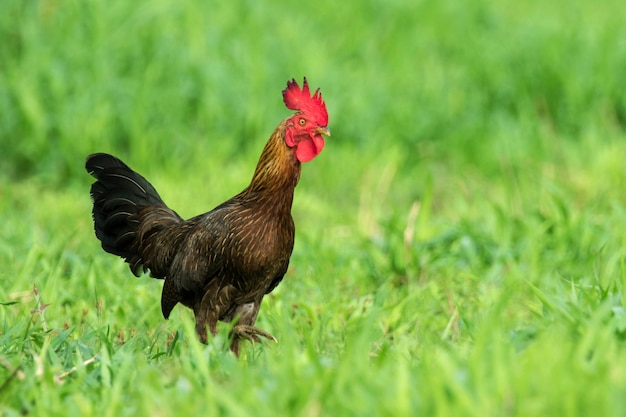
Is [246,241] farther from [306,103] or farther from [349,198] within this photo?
[349,198]

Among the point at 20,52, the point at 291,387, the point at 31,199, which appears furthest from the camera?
the point at 20,52

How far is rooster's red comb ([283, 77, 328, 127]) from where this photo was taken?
14.1 ft

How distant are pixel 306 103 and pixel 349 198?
11.5 feet

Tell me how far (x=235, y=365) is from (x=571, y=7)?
27.5 feet

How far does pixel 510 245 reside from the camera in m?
6.12

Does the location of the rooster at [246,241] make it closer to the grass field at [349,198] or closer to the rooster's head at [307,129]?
the rooster's head at [307,129]

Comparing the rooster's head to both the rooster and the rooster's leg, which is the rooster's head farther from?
the rooster's leg

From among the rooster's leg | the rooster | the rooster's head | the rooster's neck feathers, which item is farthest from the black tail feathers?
the rooster's head

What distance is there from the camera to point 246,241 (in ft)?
14.0

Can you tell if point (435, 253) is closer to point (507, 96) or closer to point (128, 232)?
point (128, 232)

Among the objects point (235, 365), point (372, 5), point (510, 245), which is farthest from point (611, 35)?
point (235, 365)

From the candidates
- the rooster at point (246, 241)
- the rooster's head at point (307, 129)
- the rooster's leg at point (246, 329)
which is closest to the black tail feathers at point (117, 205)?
the rooster at point (246, 241)

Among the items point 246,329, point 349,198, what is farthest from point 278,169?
point 349,198

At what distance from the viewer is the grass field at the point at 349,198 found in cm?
313
